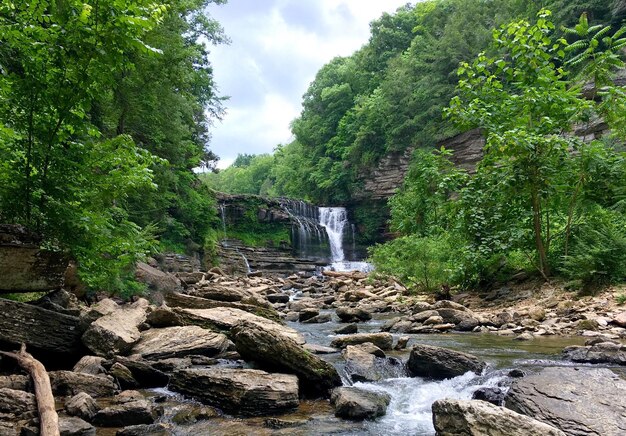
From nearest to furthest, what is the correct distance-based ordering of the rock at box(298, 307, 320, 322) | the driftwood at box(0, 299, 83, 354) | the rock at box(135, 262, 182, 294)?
the driftwood at box(0, 299, 83, 354) → the rock at box(298, 307, 320, 322) → the rock at box(135, 262, 182, 294)

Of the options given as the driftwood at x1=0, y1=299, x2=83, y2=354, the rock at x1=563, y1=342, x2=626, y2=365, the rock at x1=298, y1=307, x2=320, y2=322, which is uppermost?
the driftwood at x1=0, y1=299, x2=83, y2=354

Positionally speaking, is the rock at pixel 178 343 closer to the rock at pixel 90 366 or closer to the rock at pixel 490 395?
the rock at pixel 90 366

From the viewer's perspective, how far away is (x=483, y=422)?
3086 millimetres

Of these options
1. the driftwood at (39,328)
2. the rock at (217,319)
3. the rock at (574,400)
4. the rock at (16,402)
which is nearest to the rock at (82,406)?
the rock at (16,402)

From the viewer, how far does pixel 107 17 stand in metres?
4.46

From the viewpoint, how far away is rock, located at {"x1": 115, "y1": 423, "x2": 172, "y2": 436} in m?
3.62

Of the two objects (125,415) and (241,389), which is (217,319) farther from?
(125,415)

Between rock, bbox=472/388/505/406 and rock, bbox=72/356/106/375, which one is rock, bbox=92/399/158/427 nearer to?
rock, bbox=72/356/106/375

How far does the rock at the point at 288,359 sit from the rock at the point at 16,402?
222 centimetres

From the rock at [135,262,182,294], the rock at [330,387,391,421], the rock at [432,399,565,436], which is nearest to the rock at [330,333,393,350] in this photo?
the rock at [330,387,391,421]

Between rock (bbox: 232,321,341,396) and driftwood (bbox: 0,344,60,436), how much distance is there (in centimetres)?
208

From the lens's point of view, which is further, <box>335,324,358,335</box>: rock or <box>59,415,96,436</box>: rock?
<box>335,324,358,335</box>: rock

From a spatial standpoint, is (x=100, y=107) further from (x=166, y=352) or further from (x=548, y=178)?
(x=548, y=178)

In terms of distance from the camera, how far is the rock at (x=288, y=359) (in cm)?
489
